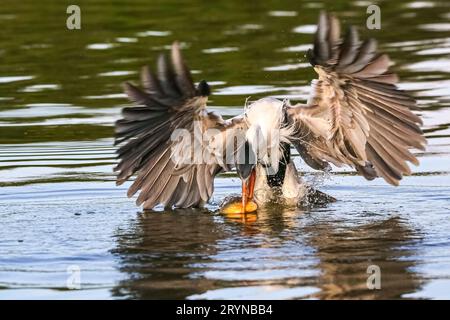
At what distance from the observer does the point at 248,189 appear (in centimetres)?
1065

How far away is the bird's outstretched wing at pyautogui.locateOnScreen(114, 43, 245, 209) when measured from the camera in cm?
996

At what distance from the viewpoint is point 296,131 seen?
34.8ft

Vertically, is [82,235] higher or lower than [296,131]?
lower

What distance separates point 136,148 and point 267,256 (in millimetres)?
2063

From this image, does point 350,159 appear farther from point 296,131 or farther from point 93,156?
point 93,156

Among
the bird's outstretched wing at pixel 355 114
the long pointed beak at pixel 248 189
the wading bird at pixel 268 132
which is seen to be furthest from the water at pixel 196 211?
the bird's outstretched wing at pixel 355 114

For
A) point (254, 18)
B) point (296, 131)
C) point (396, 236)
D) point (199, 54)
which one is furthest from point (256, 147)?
point (254, 18)

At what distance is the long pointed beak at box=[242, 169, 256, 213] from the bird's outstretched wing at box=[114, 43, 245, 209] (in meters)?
0.25

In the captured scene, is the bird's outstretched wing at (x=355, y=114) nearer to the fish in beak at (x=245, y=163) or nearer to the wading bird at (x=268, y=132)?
the wading bird at (x=268, y=132)

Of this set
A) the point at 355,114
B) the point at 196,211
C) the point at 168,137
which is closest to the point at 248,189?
the point at 196,211

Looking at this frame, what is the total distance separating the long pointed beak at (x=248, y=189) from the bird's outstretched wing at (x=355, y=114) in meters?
0.48

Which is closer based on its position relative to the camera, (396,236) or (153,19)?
(396,236)

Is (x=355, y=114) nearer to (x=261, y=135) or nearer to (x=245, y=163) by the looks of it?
(x=261, y=135)

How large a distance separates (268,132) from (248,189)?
57 cm
